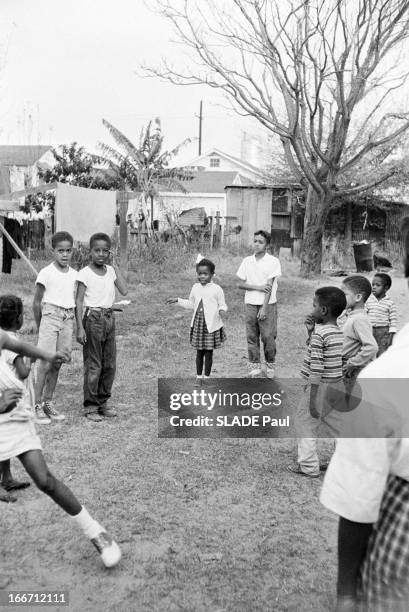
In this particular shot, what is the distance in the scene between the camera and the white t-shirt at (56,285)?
5.08 m

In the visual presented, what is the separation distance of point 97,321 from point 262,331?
2.03 meters

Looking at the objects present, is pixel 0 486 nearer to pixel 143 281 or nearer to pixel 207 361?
pixel 207 361

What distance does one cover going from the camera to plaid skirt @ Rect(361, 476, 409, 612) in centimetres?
139

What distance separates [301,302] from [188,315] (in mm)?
3081

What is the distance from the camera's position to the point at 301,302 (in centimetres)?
1275

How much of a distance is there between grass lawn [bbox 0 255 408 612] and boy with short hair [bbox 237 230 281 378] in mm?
1440

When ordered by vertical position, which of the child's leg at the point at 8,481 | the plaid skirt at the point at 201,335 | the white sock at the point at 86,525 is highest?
the plaid skirt at the point at 201,335

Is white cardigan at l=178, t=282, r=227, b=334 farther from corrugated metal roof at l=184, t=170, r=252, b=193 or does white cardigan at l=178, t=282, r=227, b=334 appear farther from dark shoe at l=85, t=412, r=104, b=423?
corrugated metal roof at l=184, t=170, r=252, b=193

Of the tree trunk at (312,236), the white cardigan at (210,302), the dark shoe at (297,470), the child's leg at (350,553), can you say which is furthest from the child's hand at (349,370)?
the tree trunk at (312,236)

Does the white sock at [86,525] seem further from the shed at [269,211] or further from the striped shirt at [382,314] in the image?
the shed at [269,211]

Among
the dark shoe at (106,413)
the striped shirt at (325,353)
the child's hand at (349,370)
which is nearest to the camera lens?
the striped shirt at (325,353)

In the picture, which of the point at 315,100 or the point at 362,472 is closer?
the point at 362,472

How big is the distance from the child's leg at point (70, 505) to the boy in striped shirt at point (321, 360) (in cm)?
169

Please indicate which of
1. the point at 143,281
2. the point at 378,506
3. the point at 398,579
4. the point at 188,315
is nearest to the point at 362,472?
the point at 378,506
